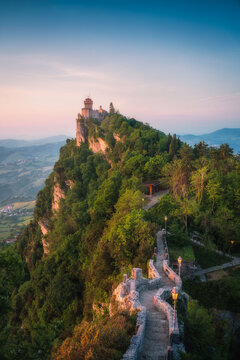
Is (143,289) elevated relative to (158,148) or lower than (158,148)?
lower

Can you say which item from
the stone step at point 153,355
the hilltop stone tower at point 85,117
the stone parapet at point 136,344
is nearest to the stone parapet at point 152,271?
the stone parapet at point 136,344

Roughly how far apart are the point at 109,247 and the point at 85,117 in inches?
2781

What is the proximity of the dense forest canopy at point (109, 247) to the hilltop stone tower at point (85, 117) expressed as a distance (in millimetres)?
29549

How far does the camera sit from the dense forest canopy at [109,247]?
33.0 feet

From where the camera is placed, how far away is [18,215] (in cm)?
16750

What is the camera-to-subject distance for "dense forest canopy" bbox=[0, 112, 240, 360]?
10.0 metres

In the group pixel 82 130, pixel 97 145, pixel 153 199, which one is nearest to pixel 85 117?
pixel 82 130

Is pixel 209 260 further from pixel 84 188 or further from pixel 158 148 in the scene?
pixel 84 188

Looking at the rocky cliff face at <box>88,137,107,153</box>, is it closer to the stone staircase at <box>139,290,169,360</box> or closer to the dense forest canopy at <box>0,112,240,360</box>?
the dense forest canopy at <box>0,112,240,360</box>

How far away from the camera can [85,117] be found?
84.7 metres

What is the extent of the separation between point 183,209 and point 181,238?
393 cm

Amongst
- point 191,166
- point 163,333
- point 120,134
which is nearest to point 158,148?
point 191,166

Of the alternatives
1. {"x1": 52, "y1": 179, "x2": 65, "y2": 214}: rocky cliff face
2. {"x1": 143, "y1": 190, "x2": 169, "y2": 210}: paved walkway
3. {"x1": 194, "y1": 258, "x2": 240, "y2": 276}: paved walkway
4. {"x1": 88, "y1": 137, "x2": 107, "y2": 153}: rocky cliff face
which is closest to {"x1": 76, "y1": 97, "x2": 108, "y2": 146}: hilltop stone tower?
{"x1": 88, "y1": 137, "x2": 107, "y2": 153}: rocky cliff face

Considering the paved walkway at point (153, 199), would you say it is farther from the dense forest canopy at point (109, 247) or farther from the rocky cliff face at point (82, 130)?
the rocky cliff face at point (82, 130)
